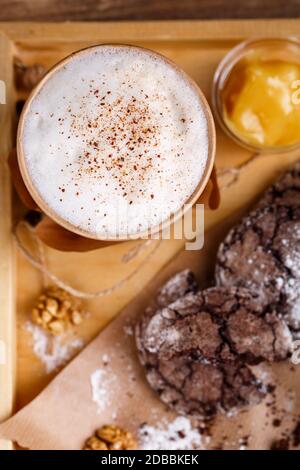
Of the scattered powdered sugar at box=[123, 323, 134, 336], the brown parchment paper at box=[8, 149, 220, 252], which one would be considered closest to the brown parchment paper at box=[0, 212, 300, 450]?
the scattered powdered sugar at box=[123, 323, 134, 336]

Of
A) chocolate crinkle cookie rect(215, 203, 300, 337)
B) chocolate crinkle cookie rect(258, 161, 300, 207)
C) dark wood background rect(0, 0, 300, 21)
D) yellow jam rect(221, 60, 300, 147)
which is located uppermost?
dark wood background rect(0, 0, 300, 21)

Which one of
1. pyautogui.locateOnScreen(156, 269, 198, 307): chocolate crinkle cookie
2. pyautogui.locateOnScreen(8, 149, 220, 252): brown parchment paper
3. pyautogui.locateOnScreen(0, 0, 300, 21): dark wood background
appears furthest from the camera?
pyautogui.locateOnScreen(0, 0, 300, 21): dark wood background

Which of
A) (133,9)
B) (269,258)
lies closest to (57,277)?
(269,258)

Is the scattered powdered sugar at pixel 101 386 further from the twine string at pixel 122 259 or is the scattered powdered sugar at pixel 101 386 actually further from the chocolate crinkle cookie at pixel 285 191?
the chocolate crinkle cookie at pixel 285 191

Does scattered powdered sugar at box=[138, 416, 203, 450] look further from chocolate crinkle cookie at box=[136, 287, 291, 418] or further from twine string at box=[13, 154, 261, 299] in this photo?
twine string at box=[13, 154, 261, 299]

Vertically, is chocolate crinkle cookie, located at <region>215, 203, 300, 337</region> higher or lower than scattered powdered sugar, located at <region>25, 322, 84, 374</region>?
higher

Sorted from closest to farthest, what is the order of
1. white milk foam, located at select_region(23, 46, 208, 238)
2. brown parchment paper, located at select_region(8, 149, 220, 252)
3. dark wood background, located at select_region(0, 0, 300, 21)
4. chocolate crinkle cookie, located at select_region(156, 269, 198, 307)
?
white milk foam, located at select_region(23, 46, 208, 238) < brown parchment paper, located at select_region(8, 149, 220, 252) < chocolate crinkle cookie, located at select_region(156, 269, 198, 307) < dark wood background, located at select_region(0, 0, 300, 21)

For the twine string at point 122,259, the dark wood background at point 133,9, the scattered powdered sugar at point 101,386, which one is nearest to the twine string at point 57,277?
the twine string at point 122,259
